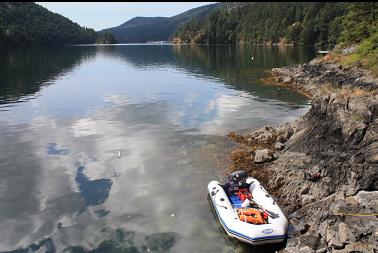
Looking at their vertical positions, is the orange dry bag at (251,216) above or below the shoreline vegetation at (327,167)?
below

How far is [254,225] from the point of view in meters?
18.1

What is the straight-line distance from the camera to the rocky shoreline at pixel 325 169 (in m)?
17.0

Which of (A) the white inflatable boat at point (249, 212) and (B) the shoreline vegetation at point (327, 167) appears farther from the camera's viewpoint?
(A) the white inflatable boat at point (249, 212)

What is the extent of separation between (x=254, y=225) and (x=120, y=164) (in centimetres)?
1408

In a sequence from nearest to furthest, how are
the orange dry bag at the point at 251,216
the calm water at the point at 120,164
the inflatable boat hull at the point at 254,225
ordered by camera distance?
the inflatable boat hull at the point at 254,225 → the orange dry bag at the point at 251,216 → the calm water at the point at 120,164

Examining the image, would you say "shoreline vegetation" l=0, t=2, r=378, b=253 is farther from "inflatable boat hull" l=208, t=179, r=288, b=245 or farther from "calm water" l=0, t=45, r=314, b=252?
"calm water" l=0, t=45, r=314, b=252

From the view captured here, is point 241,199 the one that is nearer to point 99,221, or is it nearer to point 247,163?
point 247,163

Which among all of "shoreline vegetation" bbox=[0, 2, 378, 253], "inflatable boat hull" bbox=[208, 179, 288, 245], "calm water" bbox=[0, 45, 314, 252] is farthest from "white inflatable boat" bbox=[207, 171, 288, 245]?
"shoreline vegetation" bbox=[0, 2, 378, 253]

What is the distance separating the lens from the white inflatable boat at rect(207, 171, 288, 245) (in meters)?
17.8

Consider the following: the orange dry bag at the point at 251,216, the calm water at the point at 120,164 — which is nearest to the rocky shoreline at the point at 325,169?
the orange dry bag at the point at 251,216

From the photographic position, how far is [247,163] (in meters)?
27.8

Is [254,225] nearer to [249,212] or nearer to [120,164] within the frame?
[249,212]

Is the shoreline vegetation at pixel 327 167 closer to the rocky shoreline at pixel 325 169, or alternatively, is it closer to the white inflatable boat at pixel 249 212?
the rocky shoreline at pixel 325 169

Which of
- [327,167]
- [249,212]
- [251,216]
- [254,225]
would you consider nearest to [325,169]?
[327,167]
